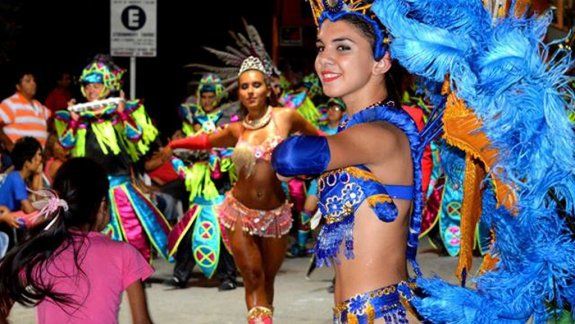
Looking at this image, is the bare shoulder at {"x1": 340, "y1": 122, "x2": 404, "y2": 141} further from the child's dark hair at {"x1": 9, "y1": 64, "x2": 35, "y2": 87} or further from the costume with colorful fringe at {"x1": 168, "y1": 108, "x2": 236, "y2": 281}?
the child's dark hair at {"x1": 9, "y1": 64, "x2": 35, "y2": 87}

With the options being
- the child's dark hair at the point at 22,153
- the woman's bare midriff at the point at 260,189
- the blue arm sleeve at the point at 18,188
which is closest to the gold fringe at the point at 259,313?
the woman's bare midriff at the point at 260,189

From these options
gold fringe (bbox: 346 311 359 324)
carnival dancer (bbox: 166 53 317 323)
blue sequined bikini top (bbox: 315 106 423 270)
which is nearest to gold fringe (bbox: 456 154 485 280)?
blue sequined bikini top (bbox: 315 106 423 270)

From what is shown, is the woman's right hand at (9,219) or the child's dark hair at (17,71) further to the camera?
the child's dark hair at (17,71)

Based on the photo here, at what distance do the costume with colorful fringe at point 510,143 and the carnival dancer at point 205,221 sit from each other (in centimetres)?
660

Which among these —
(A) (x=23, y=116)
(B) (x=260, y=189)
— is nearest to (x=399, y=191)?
(B) (x=260, y=189)

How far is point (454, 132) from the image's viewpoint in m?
→ 4.13

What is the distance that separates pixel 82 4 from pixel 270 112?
10.5 metres

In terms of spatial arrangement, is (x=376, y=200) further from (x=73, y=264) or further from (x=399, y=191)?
(x=73, y=264)

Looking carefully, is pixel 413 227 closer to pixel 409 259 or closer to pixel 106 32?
pixel 409 259

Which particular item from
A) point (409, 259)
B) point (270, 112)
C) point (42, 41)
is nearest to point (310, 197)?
point (270, 112)

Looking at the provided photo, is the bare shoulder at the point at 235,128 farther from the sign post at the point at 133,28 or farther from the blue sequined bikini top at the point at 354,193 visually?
the sign post at the point at 133,28

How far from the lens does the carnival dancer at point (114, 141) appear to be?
9984mm

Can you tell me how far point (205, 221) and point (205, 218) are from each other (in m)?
0.03

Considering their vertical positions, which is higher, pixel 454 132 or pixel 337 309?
pixel 454 132
